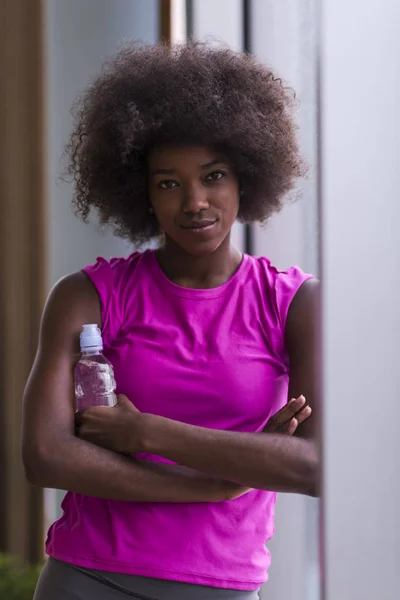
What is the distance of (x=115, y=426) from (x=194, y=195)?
0.37 m

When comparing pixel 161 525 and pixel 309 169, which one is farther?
pixel 309 169

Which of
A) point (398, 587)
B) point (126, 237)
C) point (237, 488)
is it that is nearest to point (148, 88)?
point (126, 237)

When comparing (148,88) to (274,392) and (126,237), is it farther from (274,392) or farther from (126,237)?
(274,392)

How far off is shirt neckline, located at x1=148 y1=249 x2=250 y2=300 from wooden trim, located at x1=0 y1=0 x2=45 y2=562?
4.77 ft

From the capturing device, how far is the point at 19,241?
2840mm

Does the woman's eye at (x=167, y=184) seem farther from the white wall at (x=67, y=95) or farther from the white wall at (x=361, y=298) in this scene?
the white wall at (x=67, y=95)

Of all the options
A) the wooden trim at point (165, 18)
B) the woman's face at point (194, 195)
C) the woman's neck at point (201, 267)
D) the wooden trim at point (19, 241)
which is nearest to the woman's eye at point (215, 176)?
the woman's face at point (194, 195)

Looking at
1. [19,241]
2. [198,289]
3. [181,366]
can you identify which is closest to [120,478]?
[181,366]

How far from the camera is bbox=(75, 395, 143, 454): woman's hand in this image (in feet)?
4.19

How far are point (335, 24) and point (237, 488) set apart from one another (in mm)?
725

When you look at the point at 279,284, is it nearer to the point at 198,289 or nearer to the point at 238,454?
the point at 198,289

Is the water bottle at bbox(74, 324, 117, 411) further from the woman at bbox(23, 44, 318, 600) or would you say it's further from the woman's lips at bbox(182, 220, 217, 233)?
the woman's lips at bbox(182, 220, 217, 233)

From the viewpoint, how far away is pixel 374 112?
2.71 feet

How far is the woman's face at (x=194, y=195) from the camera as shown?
4.36 feet
